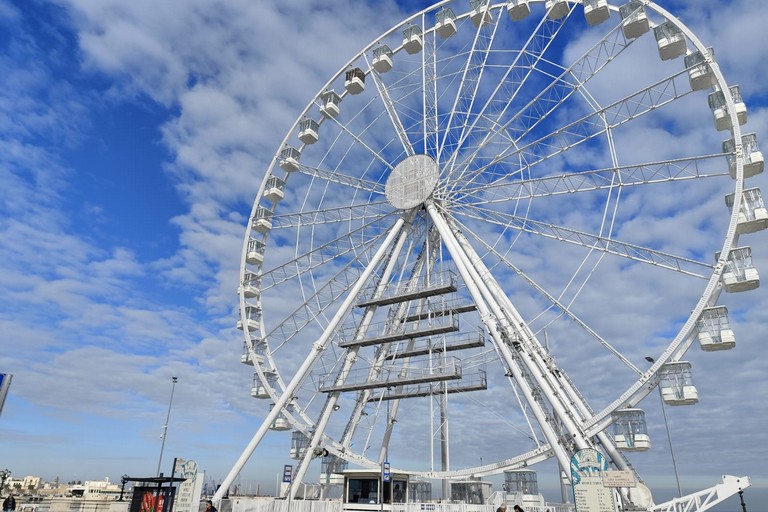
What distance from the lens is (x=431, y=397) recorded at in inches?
1027

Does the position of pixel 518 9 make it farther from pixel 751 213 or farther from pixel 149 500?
pixel 149 500

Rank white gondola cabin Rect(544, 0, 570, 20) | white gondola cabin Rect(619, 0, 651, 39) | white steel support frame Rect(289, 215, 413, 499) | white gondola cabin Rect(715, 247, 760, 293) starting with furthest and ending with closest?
white steel support frame Rect(289, 215, 413, 499), white gondola cabin Rect(544, 0, 570, 20), white gondola cabin Rect(619, 0, 651, 39), white gondola cabin Rect(715, 247, 760, 293)

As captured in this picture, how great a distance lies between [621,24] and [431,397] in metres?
18.4

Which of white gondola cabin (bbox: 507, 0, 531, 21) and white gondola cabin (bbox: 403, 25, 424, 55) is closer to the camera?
white gondola cabin (bbox: 507, 0, 531, 21)

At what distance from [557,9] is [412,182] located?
34.1 ft

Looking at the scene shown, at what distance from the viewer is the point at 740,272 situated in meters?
18.4

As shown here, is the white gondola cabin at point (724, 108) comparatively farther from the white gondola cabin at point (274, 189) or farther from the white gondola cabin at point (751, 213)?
the white gondola cabin at point (274, 189)

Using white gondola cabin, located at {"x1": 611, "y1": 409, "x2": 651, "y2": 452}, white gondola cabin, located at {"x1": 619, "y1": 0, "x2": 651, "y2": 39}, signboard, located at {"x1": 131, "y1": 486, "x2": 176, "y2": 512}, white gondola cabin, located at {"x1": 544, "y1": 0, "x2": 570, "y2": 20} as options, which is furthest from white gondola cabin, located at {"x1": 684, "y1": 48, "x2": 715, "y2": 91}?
signboard, located at {"x1": 131, "y1": 486, "x2": 176, "y2": 512}

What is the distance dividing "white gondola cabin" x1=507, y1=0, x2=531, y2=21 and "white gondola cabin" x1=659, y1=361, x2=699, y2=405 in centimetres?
1755

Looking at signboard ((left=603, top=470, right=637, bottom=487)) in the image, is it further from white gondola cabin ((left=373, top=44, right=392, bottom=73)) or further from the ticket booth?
white gondola cabin ((left=373, top=44, right=392, bottom=73))

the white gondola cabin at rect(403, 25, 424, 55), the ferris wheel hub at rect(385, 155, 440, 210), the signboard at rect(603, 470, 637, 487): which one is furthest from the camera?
the white gondola cabin at rect(403, 25, 424, 55)

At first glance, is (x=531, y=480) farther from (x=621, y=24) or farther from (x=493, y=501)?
(x=621, y=24)

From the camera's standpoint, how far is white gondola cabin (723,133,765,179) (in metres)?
19.4

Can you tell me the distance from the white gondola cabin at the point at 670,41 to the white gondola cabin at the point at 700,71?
0.80m
